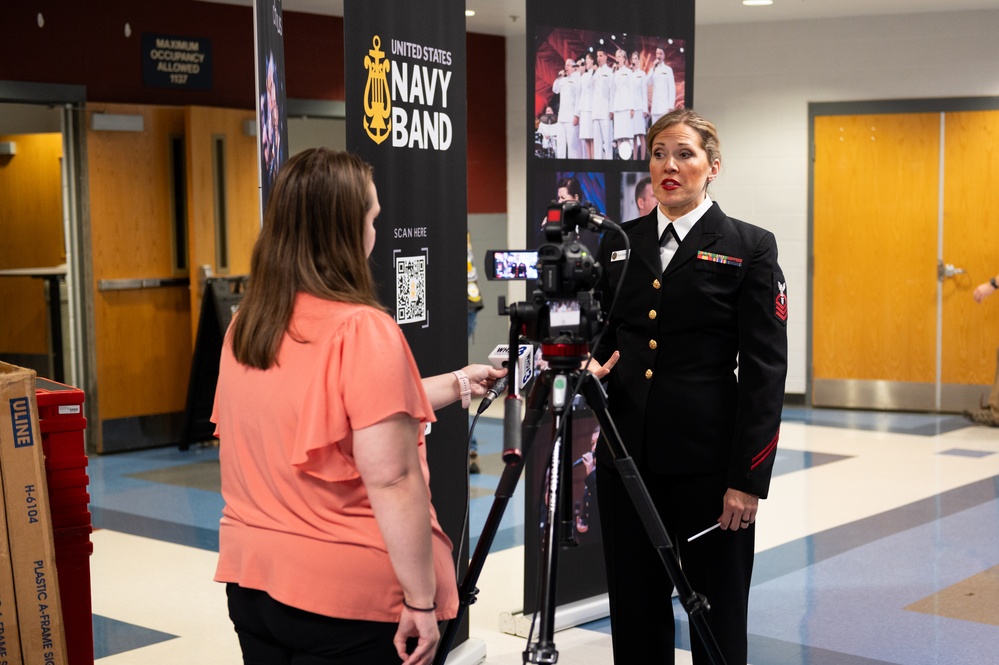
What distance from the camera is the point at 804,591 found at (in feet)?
14.5

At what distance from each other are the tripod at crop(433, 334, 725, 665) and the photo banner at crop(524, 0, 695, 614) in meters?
1.51

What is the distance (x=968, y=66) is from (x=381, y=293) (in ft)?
22.6

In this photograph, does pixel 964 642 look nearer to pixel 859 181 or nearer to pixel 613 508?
pixel 613 508

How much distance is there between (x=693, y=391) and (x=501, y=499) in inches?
24.8

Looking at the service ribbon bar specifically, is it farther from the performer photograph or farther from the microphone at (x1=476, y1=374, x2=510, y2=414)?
the performer photograph

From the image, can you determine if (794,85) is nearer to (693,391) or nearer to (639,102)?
(639,102)

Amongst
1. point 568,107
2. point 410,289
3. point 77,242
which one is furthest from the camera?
point 77,242

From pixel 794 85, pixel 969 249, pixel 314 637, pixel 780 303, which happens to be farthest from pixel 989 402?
pixel 314 637

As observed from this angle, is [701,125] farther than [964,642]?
No

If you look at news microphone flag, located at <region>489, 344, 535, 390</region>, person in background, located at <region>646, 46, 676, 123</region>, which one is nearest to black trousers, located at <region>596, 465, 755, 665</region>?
news microphone flag, located at <region>489, 344, 535, 390</region>

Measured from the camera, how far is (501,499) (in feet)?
6.89

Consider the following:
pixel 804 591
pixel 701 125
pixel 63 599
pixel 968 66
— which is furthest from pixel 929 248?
pixel 63 599

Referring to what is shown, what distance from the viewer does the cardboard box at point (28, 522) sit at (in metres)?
2.55

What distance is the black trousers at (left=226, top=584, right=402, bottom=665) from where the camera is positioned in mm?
1752
